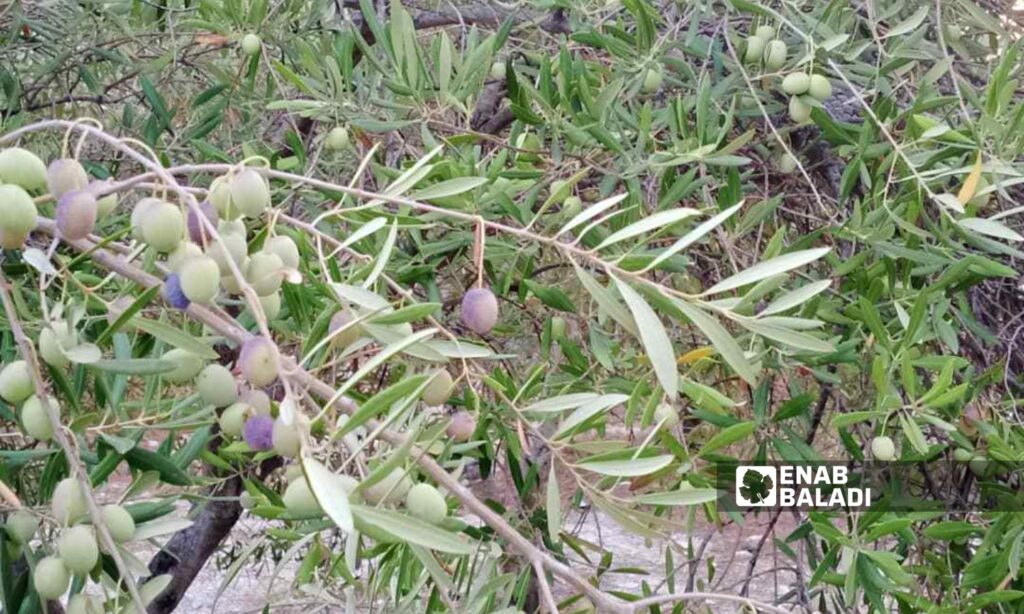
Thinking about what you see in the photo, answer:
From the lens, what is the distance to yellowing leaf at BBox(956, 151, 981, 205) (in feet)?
3.79

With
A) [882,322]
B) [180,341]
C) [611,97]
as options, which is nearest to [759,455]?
[882,322]

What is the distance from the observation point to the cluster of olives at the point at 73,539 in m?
0.62

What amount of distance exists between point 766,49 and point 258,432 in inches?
36.3

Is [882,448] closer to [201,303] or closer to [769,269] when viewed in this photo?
[769,269]

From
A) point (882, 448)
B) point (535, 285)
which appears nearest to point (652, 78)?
point (535, 285)

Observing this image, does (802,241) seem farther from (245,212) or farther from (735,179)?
(245,212)

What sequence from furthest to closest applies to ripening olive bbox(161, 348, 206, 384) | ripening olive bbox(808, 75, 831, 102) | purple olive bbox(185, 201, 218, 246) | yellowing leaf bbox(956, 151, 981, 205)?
ripening olive bbox(808, 75, 831, 102) < yellowing leaf bbox(956, 151, 981, 205) < ripening olive bbox(161, 348, 206, 384) < purple olive bbox(185, 201, 218, 246)

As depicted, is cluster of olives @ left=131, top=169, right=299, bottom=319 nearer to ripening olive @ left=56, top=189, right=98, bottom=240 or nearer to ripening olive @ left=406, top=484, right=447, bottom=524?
ripening olive @ left=56, top=189, right=98, bottom=240

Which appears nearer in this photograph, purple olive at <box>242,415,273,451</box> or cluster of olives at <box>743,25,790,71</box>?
purple olive at <box>242,415,273,451</box>

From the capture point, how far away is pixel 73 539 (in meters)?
0.62

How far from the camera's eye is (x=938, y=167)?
50.3 inches

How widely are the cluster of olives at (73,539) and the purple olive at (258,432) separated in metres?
0.11

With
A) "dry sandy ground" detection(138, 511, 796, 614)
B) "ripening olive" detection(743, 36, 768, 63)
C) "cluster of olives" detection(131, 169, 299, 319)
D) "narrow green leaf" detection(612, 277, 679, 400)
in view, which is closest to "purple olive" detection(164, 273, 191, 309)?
"cluster of olives" detection(131, 169, 299, 319)

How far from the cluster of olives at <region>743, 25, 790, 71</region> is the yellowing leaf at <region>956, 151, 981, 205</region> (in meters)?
0.25
